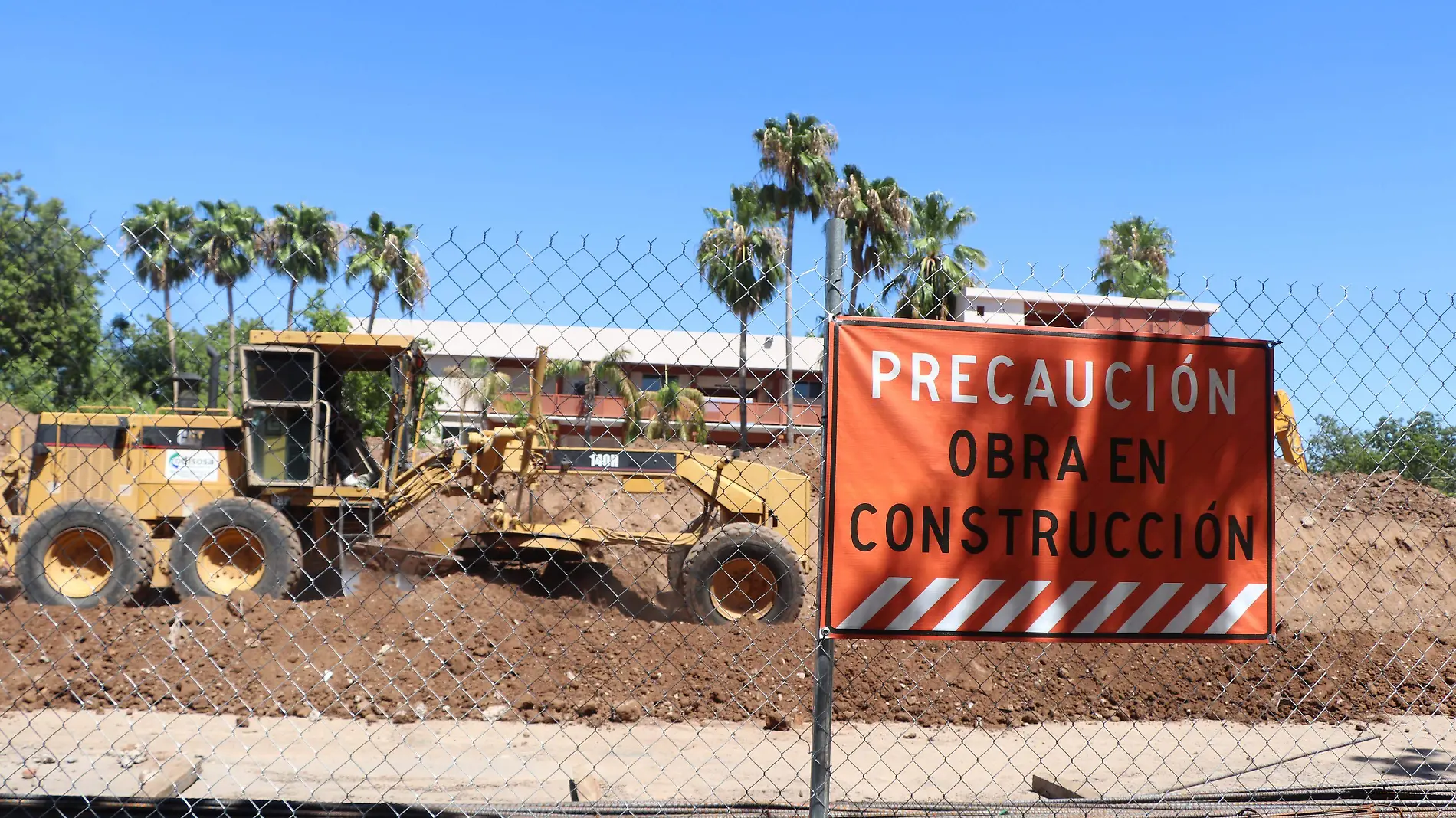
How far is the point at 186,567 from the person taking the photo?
389 inches

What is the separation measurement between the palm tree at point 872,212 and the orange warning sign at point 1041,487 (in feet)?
72.7

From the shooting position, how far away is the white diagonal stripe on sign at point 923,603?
3.11m

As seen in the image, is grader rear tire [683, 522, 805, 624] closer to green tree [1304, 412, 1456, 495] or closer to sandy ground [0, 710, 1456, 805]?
sandy ground [0, 710, 1456, 805]

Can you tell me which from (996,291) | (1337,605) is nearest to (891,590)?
(996,291)

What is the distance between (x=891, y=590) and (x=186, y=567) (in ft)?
28.7

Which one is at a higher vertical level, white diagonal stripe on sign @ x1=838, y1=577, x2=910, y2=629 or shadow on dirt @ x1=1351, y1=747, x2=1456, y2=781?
white diagonal stripe on sign @ x1=838, y1=577, x2=910, y2=629

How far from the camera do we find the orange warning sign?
3121 mm

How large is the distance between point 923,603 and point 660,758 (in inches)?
136

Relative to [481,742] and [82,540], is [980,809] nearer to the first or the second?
[481,742]

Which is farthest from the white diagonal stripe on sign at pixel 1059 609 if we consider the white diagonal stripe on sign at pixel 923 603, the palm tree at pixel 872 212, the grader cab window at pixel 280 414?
the palm tree at pixel 872 212

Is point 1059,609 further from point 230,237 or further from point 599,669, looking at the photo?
point 230,237

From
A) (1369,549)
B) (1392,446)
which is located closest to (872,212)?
(1369,549)

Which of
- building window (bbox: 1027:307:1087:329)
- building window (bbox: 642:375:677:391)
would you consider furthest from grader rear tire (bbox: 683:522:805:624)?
building window (bbox: 1027:307:1087:329)

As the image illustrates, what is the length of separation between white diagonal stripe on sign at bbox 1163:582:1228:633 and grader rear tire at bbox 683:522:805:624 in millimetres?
6638
